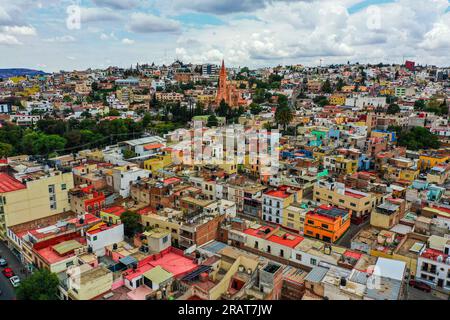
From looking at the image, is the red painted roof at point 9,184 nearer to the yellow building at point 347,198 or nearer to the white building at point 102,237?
the white building at point 102,237

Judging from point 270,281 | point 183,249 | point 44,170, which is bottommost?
point 183,249

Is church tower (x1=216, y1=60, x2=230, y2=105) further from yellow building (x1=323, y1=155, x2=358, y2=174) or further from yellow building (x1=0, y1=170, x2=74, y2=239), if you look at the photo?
yellow building (x1=0, y1=170, x2=74, y2=239)

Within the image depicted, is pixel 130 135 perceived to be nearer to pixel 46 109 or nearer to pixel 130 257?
pixel 46 109

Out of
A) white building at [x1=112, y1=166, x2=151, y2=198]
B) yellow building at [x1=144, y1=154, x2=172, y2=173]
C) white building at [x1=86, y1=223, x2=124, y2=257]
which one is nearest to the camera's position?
white building at [x1=86, y1=223, x2=124, y2=257]

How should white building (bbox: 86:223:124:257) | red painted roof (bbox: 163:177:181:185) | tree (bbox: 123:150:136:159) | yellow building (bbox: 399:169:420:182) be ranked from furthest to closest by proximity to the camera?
tree (bbox: 123:150:136:159) < yellow building (bbox: 399:169:420:182) < red painted roof (bbox: 163:177:181:185) < white building (bbox: 86:223:124:257)

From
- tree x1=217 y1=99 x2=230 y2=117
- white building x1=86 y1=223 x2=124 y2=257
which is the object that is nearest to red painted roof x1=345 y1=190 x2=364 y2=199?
white building x1=86 y1=223 x2=124 y2=257

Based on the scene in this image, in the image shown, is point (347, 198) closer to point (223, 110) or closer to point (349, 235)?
point (349, 235)
